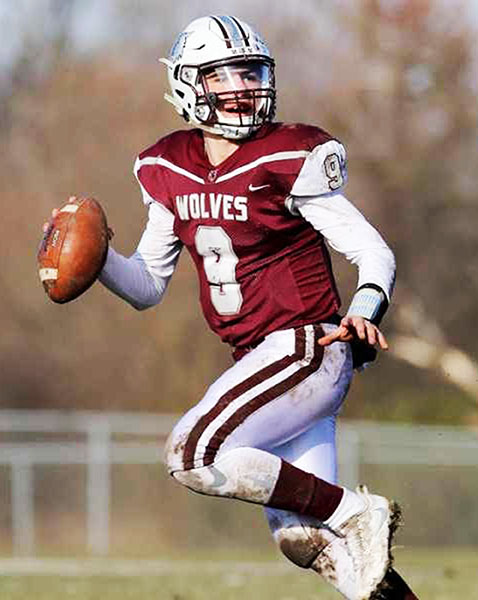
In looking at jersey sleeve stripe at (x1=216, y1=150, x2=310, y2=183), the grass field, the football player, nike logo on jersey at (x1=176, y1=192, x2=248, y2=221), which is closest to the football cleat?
the football player

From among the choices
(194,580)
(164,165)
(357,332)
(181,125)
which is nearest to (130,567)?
(194,580)

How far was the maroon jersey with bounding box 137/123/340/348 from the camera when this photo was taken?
5.01 metres

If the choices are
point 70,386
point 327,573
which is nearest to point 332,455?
point 327,573

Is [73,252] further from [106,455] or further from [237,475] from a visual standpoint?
[106,455]

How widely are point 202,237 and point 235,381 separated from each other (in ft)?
1.60

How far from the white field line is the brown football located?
15.4ft

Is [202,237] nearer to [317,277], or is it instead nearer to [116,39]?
[317,277]

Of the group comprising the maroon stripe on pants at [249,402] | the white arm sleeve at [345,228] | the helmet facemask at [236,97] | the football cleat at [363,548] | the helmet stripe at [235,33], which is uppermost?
the helmet stripe at [235,33]

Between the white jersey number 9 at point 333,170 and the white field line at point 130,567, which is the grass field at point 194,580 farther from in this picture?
the white jersey number 9 at point 333,170

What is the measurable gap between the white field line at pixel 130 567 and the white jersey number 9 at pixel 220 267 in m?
4.57

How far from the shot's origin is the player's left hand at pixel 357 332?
→ 4.70m

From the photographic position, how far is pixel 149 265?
17.9ft

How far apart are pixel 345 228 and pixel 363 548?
919 mm

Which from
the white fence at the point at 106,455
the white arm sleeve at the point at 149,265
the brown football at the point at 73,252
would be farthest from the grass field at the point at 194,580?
the white fence at the point at 106,455
